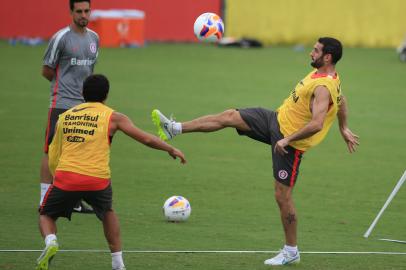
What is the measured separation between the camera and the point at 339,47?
10.5 metres

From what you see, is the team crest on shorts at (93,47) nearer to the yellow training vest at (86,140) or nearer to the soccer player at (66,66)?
the soccer player at (66,66)

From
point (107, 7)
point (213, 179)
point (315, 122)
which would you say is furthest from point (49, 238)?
point (107, 7)

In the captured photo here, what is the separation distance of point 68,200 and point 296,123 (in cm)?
278

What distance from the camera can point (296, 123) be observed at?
10570 millimetres

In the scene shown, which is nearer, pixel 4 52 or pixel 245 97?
pixel 245 97

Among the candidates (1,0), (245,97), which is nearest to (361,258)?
(245,97)

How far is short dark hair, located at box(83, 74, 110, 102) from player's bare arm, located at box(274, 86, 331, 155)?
6.63 feet

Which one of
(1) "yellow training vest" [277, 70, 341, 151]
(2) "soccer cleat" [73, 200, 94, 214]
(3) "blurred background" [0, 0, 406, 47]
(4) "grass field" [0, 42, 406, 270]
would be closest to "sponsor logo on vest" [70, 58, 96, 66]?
(2) "soccer cleat" [73, 200, 94, 214]

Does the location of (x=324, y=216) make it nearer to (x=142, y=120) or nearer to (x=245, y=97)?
(x=142, y=120)

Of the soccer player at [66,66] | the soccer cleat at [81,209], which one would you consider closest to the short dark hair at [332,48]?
the soccer player at [66,66]

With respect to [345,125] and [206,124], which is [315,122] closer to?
[345,125]

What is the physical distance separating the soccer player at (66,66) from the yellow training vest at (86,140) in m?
3.11

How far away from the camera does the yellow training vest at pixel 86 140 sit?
9.10 metres

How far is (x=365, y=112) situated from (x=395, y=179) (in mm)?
7709
